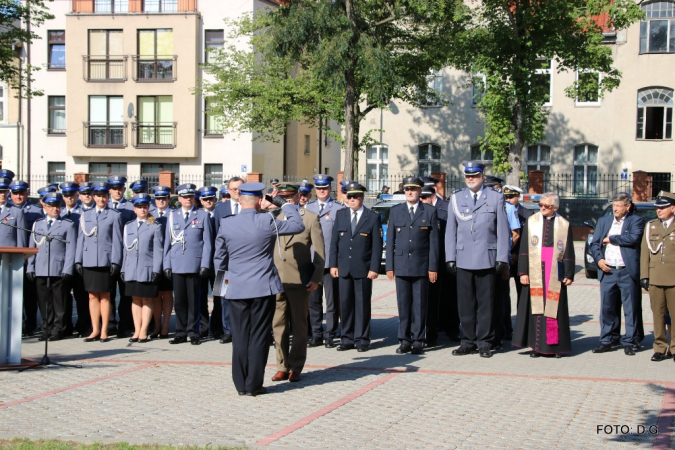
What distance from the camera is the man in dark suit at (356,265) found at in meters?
11.1

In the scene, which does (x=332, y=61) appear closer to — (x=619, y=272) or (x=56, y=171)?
(x=619, y=272)

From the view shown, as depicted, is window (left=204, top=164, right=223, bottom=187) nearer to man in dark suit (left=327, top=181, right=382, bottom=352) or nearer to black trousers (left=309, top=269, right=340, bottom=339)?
black trousers (left=309, top=269, right=340, bottom=339)

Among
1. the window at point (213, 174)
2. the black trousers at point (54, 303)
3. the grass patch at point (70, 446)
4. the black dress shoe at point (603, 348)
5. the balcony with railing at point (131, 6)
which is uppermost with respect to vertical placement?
the balcony with railing at point (131, 6)

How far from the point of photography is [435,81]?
1649 inches

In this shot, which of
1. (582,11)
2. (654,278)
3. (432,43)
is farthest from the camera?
(432,43)

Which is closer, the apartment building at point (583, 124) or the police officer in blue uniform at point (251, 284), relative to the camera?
the police officer in blue uniform at point (251, 284)

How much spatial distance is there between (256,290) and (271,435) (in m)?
1.87

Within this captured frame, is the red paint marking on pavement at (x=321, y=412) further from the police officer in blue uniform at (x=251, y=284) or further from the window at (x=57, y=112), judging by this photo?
the window at (x=57, y=112)

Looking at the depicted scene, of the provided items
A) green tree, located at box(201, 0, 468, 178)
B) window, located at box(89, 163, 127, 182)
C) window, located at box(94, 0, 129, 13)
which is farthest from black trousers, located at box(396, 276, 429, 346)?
window, located at box(94, 0, 129, 13)

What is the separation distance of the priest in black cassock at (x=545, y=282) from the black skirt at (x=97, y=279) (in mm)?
5603

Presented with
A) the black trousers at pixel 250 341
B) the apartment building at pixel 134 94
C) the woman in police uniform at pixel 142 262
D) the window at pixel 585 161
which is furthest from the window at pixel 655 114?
the black trousers at pixel 250 341

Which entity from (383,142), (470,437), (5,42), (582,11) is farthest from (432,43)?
(470,437)

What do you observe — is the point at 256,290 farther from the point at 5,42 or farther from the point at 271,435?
the point at 5,42

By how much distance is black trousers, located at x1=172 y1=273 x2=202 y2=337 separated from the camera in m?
11.8
